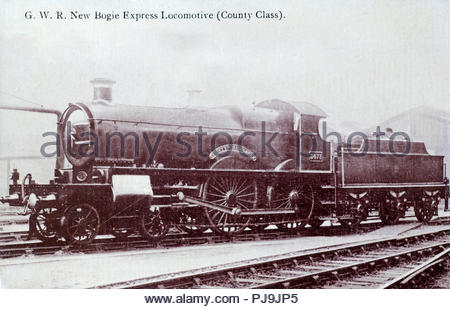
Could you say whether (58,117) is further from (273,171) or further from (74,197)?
(273,171)

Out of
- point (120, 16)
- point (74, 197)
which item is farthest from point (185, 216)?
point (120, 16)

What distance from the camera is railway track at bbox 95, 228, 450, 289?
21.6 feet

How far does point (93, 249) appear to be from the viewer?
8.45 metres

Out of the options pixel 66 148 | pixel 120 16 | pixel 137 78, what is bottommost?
pixel 66 148

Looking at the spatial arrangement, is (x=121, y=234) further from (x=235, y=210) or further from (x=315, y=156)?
(x=315, y=156)

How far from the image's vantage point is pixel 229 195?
10.1 metres

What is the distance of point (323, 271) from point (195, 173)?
11.0ft

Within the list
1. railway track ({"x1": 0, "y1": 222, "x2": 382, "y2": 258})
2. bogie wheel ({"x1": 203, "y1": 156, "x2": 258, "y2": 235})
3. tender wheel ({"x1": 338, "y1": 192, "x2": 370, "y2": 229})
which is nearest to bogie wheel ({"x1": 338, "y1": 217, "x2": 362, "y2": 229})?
tender wheel ({"x1": 338, "y1": 192, "x2": 370, "y2": 229})

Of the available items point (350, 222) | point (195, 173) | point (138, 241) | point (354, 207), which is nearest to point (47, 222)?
point (138, 241)

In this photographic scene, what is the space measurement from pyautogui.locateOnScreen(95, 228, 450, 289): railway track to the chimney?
3.54 meters

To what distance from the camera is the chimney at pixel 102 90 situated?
8.74m

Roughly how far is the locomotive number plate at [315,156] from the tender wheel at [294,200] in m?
0.62

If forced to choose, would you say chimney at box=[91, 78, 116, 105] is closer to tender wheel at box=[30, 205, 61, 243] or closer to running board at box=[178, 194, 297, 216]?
tender wheel at box=[30, 205, 61, 243]

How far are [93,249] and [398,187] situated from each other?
781 centimetres
